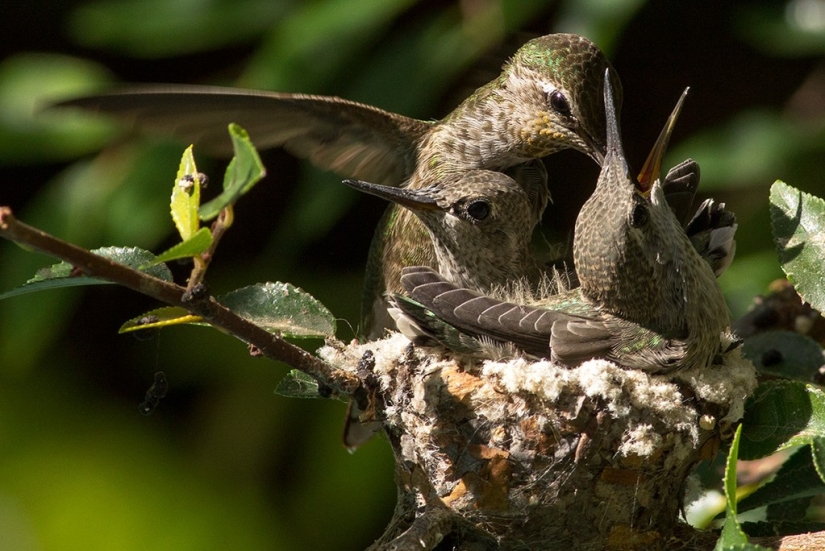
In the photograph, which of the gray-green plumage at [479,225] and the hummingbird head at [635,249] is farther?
the gray-green plumage at [479,225]

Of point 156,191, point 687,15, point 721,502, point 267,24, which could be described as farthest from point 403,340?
point 687,15

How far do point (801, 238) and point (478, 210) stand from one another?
2.69 feet

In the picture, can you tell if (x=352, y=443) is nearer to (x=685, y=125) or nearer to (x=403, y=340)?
(x=403, y=340)

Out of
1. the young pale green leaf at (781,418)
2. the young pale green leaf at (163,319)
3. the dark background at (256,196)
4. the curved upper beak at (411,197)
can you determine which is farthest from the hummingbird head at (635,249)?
the young pale green leaf at (163,319)

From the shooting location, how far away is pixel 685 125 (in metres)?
4.35

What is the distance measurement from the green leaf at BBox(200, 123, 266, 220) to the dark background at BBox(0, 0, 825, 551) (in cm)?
178

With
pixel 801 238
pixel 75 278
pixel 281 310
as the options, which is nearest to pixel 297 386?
pixel 281 310

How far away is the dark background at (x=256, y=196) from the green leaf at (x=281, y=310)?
1.31 meters

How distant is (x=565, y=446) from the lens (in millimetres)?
2148

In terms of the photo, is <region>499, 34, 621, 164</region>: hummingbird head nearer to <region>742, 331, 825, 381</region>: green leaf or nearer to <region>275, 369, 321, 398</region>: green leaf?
<region>742, 331, 825, 381</region>: green leaf

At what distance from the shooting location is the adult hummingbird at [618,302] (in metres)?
2.23

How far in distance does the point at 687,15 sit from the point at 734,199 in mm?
857

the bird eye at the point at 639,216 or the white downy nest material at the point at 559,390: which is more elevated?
the bird eye at the point at 639,216

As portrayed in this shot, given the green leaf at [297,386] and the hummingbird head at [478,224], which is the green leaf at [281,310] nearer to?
the green leaf at [297,386]
